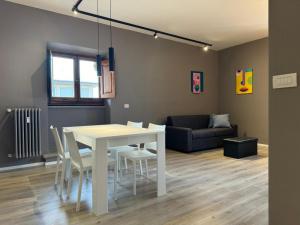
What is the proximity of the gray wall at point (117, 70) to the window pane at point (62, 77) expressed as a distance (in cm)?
38

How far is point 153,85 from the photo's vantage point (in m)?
5.40

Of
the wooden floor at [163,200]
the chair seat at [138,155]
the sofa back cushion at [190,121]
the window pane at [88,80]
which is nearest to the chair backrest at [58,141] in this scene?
the wooden floor at [163,200]

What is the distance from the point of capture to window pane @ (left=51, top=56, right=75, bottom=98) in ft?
14.8

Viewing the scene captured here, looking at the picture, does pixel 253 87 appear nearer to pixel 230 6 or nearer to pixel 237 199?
pixel 230 6

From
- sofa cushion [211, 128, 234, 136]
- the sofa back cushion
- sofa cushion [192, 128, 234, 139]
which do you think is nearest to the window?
the sofa back cushion

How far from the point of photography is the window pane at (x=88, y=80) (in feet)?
15.8

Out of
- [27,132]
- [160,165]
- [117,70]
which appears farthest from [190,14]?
[27,132]

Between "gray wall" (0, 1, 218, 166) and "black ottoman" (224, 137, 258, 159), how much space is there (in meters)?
1.85

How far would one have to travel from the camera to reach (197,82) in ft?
20.7

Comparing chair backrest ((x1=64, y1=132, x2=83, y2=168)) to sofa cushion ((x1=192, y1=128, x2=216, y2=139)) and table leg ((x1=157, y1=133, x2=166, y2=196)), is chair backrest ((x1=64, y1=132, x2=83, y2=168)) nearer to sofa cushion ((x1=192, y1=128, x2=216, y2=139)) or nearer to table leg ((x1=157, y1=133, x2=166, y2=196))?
table leg ((x1=157, y1=133, x2=166, y2=196))

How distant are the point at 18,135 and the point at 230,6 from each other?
4344 millimetres
